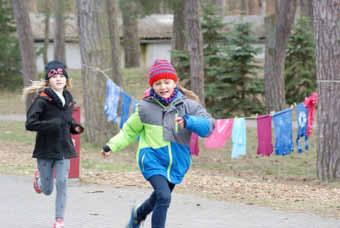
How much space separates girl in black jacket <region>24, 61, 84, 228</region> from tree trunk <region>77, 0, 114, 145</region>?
8.93m

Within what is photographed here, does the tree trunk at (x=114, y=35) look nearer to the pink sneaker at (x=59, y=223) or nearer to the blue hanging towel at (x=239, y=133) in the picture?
the blue hanging towel at (x=239, y=133)

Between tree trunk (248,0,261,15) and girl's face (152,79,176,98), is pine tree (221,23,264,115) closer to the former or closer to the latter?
girl's face (152,79,176,98)

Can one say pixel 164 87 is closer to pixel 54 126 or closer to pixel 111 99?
pixel 54 126

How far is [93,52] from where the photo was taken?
1631cm

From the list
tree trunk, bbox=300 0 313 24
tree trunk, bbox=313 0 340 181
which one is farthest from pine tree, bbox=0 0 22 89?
tree trunk, bbox=313 0 340 181

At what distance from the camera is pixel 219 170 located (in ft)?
53.9

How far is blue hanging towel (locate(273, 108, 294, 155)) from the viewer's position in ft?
45.0

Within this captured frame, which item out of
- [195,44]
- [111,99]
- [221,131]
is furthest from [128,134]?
[195,44]

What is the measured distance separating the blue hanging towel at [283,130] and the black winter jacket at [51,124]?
6.93m

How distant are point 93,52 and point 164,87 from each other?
10.0 m

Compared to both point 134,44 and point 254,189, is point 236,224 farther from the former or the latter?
point 134,44

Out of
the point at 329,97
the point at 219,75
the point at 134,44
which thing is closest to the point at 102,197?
the point at 329,97

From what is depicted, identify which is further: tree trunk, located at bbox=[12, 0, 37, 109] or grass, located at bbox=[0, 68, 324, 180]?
tree trunk, located at bbox=[12, 0, 37, 109]

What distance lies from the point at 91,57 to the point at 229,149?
5.69 meters
